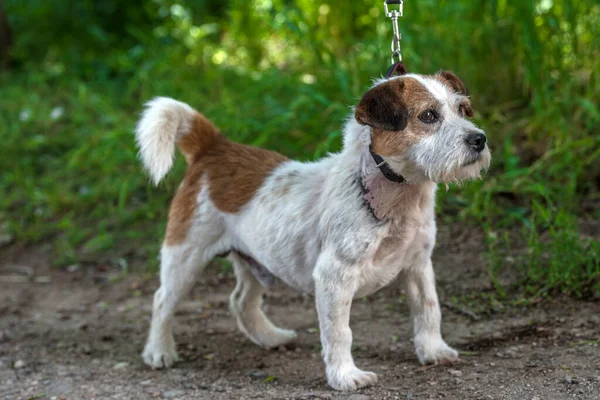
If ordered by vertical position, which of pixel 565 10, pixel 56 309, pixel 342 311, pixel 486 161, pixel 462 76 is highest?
pixel 565 10

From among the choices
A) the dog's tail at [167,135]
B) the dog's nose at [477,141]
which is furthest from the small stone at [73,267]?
the dog's nose at [477,141]

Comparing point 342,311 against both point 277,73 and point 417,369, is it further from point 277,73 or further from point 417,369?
point 277,73

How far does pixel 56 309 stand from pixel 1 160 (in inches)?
104

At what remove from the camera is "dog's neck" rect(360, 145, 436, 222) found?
3.54 metres

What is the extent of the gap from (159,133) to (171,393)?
128 centimetres

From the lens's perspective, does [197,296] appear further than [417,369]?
Yes

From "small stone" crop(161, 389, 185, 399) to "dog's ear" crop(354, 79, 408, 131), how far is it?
1569 mm

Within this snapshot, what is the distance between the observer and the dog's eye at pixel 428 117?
11.2ft

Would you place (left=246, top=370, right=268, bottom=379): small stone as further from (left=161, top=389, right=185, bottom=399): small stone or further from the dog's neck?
the dog's neck

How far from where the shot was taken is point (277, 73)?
22.3ft

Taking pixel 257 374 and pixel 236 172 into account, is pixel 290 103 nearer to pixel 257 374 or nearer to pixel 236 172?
pixel 236 172

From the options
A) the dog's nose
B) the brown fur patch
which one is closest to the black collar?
the dog's nose

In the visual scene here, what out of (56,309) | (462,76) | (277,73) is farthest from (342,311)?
(277,73)

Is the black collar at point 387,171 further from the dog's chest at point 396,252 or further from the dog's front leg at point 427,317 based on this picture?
the dog's front leg at point 427,317
